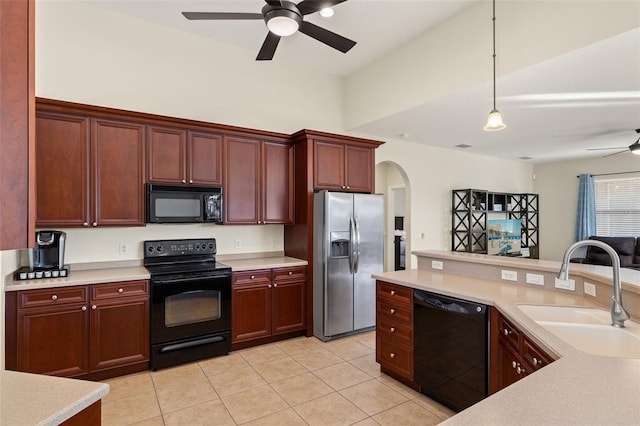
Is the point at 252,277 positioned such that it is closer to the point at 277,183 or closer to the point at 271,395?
the point at 277,183

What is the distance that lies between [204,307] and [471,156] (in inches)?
238

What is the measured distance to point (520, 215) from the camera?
26.9ft

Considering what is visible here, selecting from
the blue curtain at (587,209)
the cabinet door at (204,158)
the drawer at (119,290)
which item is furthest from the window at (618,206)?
the drawer at (119,290)

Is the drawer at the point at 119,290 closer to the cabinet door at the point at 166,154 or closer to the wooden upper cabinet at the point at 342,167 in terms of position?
the cabinet door at the point at 166,154

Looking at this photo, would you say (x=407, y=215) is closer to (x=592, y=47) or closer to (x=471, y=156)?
(x=471, y=156)

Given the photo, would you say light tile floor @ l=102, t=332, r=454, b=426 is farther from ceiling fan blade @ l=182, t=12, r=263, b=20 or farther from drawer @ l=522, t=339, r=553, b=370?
ceiling fan blade @ l=182, t=12, r=263, b=20

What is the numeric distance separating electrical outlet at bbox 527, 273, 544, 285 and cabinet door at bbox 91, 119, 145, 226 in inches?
137

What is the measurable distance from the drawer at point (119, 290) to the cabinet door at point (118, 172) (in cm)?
60

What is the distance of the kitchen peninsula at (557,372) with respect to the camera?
96 cm

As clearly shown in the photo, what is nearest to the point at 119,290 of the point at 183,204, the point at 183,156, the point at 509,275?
the point at 183,204

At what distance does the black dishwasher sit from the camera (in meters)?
2.26

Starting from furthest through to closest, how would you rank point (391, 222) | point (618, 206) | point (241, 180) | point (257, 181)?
point (391, 222)
point (618, 206)
point (257, 181)
point (241, 180)

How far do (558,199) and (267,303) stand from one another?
304 inches

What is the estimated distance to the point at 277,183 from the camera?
429cm
